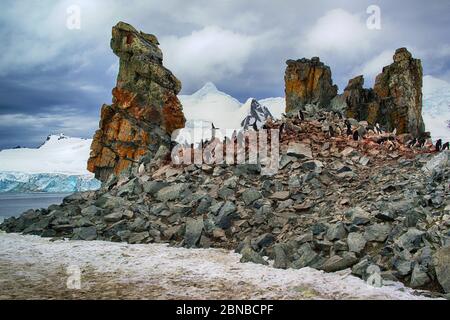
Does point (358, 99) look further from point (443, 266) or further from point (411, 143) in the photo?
point (443, 266)

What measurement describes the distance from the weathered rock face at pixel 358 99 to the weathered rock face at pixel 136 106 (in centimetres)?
2208

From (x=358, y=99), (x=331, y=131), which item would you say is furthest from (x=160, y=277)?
(x=358, y=99)

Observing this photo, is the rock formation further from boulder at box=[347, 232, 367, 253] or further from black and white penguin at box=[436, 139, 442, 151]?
boulder at box=[347, 232, 367, 253]

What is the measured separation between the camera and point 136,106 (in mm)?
27547

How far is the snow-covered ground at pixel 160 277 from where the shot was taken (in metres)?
8.03

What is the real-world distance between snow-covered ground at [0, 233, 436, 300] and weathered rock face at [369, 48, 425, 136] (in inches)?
2194

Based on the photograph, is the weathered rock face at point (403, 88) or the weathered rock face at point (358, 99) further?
the weathered rock face at point (403, 88)

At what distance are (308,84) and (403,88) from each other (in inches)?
927

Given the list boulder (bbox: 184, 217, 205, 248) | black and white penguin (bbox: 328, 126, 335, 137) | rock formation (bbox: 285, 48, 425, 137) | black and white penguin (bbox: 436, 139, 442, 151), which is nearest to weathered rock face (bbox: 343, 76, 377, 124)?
rock formation (bbox: 285, 48, 425, 137)

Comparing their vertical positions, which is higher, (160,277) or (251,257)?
(251,257)

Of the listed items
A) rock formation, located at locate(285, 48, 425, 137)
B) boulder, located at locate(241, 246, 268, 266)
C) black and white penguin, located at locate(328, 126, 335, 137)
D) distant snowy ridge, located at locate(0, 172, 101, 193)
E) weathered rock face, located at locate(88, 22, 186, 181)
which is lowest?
boulder, located at locate(241, 246, 268, 266)

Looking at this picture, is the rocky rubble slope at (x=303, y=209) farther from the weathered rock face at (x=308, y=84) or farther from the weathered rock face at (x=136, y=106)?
the weathered rock face at (x=308, y=84)

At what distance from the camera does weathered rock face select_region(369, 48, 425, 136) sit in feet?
199

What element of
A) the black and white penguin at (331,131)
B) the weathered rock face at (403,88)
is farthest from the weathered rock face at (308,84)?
the black and white penguin at (331,131)
